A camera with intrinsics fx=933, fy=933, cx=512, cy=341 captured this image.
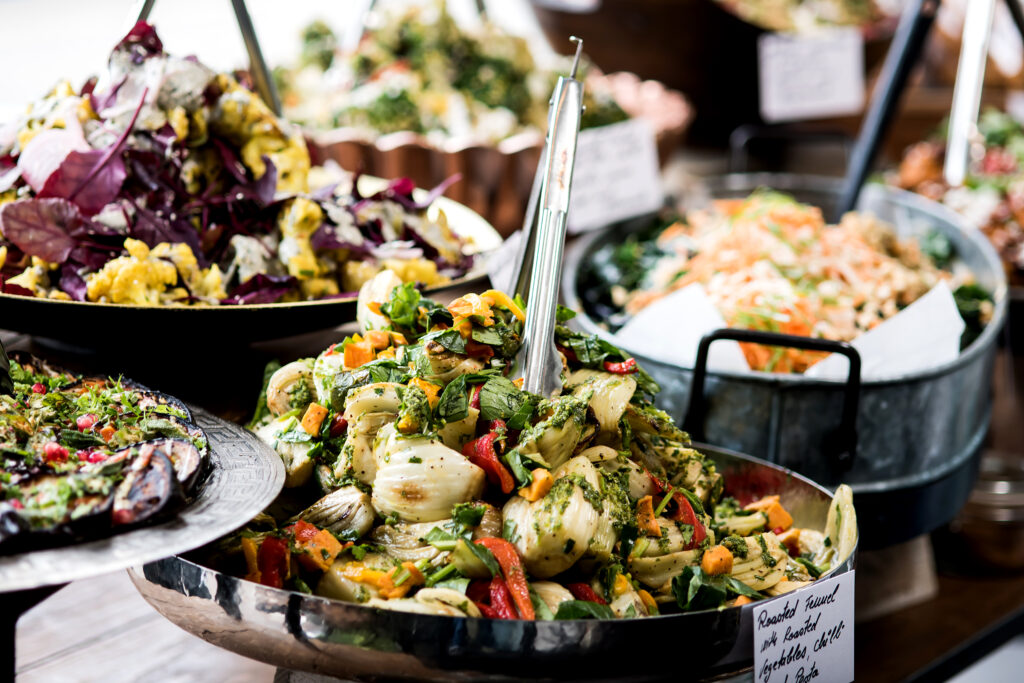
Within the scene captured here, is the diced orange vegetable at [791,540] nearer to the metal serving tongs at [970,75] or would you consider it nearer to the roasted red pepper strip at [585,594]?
the roasted red pepper strip at [585,594]

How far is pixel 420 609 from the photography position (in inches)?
28.4

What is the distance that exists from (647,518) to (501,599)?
0.60 feet

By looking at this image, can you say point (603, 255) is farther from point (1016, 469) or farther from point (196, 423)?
point (196, 423)

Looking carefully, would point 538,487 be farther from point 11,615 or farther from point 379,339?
point 11,615

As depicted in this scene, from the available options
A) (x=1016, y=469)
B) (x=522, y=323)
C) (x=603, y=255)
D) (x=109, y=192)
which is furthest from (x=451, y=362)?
(x=1016, y=469)

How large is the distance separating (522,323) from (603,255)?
1202 millimetres

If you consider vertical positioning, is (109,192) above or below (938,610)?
above

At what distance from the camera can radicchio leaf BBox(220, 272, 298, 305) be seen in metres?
1.19

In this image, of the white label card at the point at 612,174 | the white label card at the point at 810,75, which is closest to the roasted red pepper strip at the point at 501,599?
the white label card at the point at 612,174

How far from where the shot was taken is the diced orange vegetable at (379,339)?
0.95m

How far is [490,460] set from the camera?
83cm

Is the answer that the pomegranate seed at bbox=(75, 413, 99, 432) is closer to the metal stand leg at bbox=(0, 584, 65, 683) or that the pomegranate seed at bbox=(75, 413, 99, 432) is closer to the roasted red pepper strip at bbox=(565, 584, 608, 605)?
the metal stand leg at bbox=(0, 584, 65, 683)

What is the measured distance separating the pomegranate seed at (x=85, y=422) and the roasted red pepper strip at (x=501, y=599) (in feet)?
1.19

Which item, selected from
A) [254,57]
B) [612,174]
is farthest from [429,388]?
[612,174]
